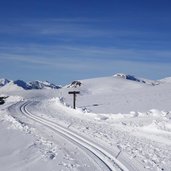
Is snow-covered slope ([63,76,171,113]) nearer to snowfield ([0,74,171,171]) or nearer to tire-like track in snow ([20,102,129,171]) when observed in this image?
snowfield ([0,74,171,171])

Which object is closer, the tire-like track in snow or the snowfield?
the tire-like track in snow

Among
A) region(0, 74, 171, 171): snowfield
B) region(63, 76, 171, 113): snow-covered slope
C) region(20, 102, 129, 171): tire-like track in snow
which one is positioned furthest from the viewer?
region(63, 76, 171, 113): snow-covered slope

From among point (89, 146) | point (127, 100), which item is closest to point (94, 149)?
point (89, 146)

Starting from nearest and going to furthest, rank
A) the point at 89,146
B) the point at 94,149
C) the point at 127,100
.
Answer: the point at 94,149
the point at 89,146
the point at 127,100

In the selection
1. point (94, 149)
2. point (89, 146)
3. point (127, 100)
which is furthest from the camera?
point (127, 100)

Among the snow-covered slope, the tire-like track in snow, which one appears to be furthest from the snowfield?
the snow-covered slope

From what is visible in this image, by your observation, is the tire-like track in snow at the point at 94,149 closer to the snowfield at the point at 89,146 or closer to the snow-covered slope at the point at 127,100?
the snowfield at the point at 89,146

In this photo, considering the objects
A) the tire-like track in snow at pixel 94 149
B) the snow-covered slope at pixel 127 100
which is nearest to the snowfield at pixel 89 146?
the tire-like track in snow at pixel 94 149

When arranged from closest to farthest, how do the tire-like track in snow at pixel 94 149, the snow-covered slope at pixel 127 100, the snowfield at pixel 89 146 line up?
1. the tire-like track in snow at pixel 94 149
2. the snowfield at pixel 89 146
3. the snow-covered slope at pixel 127 100

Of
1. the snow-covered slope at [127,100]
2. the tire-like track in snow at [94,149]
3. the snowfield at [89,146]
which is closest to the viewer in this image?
the tire-like track in snow at [94,149]

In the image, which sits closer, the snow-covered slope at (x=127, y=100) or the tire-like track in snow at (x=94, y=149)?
the tire-like track in snow at (x=94, y=149)

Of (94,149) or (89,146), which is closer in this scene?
(94,149)

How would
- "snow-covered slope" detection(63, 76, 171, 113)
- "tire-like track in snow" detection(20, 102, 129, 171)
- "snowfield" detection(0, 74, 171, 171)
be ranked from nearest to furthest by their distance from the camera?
"tire-like track in snow" detection(20, 102, 129, 171)
"snowfield" detection(0, 74, 171, 171)
"snow-covered slope" detection(63, 76, 171, 113)

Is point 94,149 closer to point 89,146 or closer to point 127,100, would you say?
point 89,146
